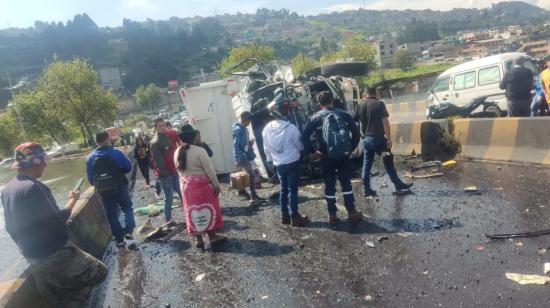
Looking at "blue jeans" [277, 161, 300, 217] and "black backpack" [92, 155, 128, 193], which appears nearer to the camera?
"blue jeans" [277, 161, 300, 217]

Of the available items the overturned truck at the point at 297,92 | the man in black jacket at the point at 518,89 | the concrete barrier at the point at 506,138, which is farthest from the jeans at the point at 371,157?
the man in black jacket at the point at 518,89

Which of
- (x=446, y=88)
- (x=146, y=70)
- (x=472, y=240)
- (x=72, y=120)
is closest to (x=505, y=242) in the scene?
(x=472, y=240)

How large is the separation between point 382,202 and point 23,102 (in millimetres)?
57121

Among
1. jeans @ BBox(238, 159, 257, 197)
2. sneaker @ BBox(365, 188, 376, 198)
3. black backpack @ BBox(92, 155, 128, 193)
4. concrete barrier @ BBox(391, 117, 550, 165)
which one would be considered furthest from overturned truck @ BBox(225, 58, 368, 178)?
black backpack @ BBox(92, 155, 128, 193)

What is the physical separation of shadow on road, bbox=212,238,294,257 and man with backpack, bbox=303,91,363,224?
3.22 ft

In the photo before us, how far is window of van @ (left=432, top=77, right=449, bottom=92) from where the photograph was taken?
44.4ft

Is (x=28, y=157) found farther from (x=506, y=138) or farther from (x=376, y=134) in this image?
(x=506, y=138)

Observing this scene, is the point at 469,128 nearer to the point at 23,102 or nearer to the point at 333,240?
the point at 333,240

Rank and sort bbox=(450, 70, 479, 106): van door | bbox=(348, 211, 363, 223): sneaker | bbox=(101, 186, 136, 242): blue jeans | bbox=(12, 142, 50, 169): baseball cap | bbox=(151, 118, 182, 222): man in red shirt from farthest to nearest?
1. bbox=(450, 70, 479, 106): van door
2. bbox=(151, 118, 182, 222): man in red shirt
3. bbox=(101, 186, 136, 242): blue jeans
4. bbox=(348, 211, 363, 223): sneaker
5. bbox=(12, 142, 50, 169): baseball cap

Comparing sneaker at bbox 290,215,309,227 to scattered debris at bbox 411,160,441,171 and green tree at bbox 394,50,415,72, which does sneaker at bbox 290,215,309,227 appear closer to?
scattered debris at bbox 411,160,441,171

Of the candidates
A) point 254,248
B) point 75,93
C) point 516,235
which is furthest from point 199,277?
point 75,93

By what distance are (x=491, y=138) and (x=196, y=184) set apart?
5.74m

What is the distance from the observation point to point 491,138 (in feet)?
26.7

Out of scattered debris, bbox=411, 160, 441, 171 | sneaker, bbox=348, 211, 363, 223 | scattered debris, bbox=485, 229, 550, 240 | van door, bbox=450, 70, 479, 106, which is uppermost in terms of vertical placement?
van door, bbox=450, 70, 479, 106
